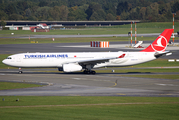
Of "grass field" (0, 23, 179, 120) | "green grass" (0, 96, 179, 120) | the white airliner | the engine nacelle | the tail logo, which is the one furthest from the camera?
the tail logo

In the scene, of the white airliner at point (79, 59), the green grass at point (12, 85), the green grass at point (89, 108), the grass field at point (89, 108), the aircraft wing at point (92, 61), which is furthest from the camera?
the white airliner at point (79, 59)

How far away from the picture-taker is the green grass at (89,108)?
76.1ft

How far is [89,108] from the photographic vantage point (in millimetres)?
26609

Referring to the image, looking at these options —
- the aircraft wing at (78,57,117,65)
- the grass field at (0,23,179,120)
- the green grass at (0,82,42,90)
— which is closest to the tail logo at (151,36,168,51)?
the aircraft wing at (78,57,117,65)

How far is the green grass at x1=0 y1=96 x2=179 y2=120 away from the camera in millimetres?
23203

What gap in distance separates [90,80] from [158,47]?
56.2 ft

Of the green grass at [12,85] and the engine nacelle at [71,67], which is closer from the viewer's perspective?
the green grass at [12,85]

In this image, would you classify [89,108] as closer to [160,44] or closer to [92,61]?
[92,61]

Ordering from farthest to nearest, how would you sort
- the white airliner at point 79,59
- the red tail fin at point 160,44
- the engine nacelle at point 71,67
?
the red tail fin at point 160,44 → the white airliner at point 79,59 → the engine nacelle at point 71,67

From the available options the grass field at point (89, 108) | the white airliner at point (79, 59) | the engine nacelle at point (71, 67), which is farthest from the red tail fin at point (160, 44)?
the grass field at point (89, 108)

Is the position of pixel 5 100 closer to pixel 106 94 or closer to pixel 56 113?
pixel 56 113

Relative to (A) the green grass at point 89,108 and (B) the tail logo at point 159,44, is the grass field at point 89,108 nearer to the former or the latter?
(A) the green grass at point 89,108

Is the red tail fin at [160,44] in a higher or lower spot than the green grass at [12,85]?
higher

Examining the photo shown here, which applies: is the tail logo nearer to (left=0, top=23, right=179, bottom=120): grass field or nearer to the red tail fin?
the red tail fin
